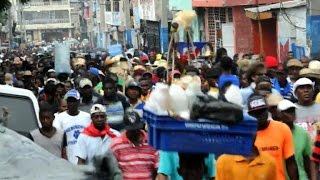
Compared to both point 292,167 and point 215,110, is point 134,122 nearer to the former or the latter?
point 292,167

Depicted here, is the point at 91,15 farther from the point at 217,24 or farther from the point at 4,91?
the point at 4,91

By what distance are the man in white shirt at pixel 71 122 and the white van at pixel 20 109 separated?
0.46 metres

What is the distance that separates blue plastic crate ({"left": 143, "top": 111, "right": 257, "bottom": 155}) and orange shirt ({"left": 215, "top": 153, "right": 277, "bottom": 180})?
53.3 inches

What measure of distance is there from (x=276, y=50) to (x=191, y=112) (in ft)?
85.1

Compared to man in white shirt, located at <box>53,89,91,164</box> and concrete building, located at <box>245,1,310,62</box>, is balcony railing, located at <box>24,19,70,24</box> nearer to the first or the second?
concrete building, located at <box>245,1,310,62</box>

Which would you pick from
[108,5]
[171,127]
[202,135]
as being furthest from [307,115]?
[108,5]

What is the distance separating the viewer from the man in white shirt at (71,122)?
9.72 m

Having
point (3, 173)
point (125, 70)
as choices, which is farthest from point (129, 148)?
point (125, 70)

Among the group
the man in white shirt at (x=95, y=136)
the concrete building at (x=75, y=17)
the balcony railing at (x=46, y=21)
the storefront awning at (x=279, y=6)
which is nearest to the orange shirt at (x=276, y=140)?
the man in white shirt at (x=95, y=136)

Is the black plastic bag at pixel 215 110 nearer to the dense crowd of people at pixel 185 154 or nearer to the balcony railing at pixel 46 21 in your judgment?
the dense crowd of people at pixel 185 154

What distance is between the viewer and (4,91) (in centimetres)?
882

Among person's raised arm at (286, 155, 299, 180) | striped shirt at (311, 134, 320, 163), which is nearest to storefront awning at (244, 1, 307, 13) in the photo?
striped shirt at (311, 134, 320, 163)

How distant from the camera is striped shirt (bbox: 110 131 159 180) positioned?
7898 mm

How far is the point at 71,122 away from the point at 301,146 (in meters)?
2.78
